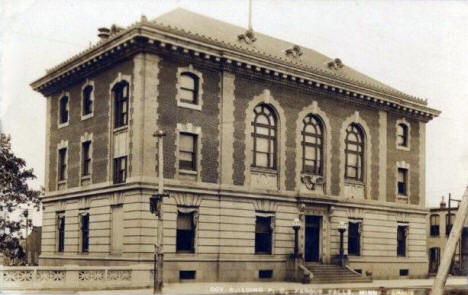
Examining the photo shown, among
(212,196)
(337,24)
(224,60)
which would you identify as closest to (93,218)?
(212,196)

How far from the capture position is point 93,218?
32.0 metres

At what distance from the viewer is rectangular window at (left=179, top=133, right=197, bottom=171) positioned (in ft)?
100

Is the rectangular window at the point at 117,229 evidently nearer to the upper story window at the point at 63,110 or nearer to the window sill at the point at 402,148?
the upper story window at the point at 63,110

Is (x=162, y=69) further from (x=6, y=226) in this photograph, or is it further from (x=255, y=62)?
(x=6, y=226)

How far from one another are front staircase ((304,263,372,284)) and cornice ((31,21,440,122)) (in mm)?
9994

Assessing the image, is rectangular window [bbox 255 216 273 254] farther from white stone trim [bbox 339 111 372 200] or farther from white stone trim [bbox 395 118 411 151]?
white stone trim [bbox 395 118 411 151]

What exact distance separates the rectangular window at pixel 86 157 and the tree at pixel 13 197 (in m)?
3.61

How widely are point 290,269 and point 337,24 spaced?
14.1m

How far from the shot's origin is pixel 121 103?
31250mm

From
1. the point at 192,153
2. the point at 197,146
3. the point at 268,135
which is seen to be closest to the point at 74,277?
the point at 192,153

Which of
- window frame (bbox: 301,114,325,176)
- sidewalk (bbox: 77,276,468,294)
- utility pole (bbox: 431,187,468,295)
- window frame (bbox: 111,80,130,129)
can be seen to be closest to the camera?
utility pole (bbox: 431,187,468,295)

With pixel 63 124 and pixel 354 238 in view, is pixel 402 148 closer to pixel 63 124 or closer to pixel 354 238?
pixel 354 238

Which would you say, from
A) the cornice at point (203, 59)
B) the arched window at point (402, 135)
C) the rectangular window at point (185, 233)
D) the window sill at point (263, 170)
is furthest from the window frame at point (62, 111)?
the arched window at point (402, 135)

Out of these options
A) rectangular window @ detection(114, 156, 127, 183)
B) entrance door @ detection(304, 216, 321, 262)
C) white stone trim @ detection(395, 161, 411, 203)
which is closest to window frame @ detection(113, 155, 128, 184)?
rectangular window @ detection(114, 156, 127, 183)
